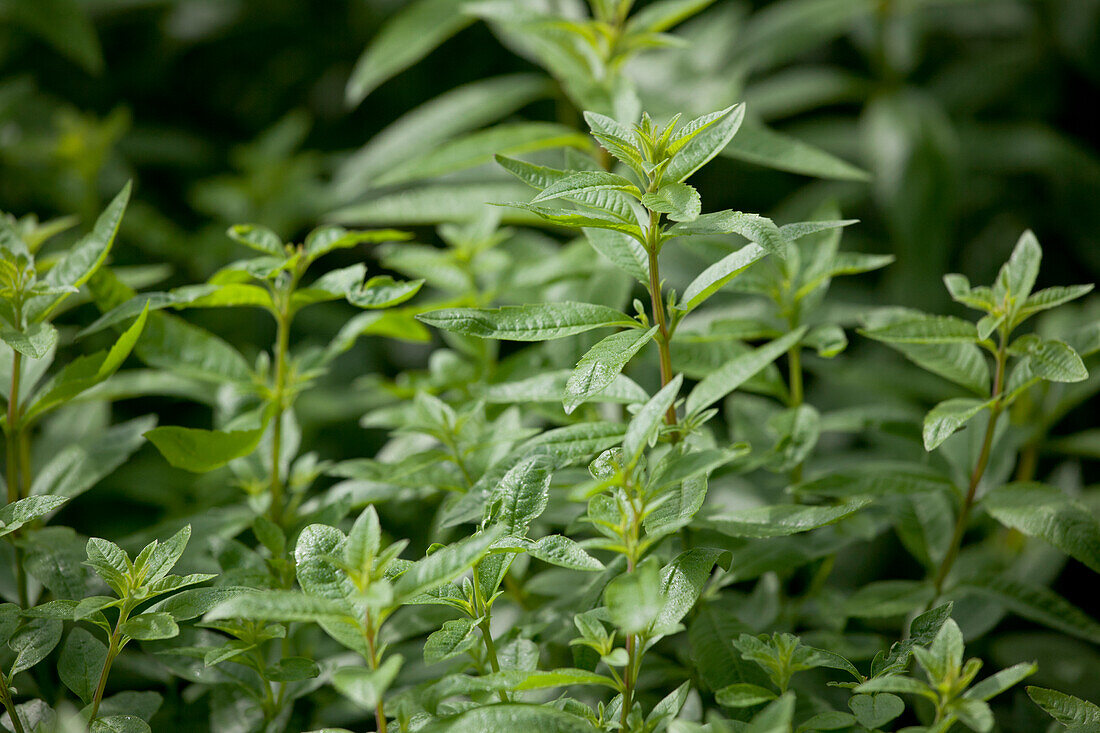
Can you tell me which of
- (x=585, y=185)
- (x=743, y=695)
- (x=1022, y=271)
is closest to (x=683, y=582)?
(x=743, y=695)

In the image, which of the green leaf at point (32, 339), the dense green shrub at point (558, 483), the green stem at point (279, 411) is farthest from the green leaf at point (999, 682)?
the green leaf at point (32, 339)

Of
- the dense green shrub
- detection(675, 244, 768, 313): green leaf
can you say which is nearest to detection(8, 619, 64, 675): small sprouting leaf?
the dense green shrub

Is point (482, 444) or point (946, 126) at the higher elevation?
point (482, 444)

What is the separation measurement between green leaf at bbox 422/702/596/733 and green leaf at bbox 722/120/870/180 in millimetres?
613

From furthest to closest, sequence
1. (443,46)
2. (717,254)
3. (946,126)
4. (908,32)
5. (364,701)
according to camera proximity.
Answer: (443,46)
(908,32)
(946,126)
(717,254)
(364,701)

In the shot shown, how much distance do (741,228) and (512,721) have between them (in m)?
0.39

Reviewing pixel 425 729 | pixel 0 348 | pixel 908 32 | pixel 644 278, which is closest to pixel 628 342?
pixel 644 278

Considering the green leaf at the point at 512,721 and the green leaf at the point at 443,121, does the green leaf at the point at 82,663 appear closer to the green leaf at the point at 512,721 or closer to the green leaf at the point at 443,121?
the green leaf at the point at 512,721

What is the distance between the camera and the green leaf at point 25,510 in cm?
69

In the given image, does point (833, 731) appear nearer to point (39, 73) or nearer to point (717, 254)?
point (717, 254)

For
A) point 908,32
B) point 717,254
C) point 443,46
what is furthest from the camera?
point 443,46

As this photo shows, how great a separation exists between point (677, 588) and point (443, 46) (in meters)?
1.68

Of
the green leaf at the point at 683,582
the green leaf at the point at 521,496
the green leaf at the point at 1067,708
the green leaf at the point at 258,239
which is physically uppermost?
the green leaf at the point at 258,239

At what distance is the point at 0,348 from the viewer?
0.87 meters
